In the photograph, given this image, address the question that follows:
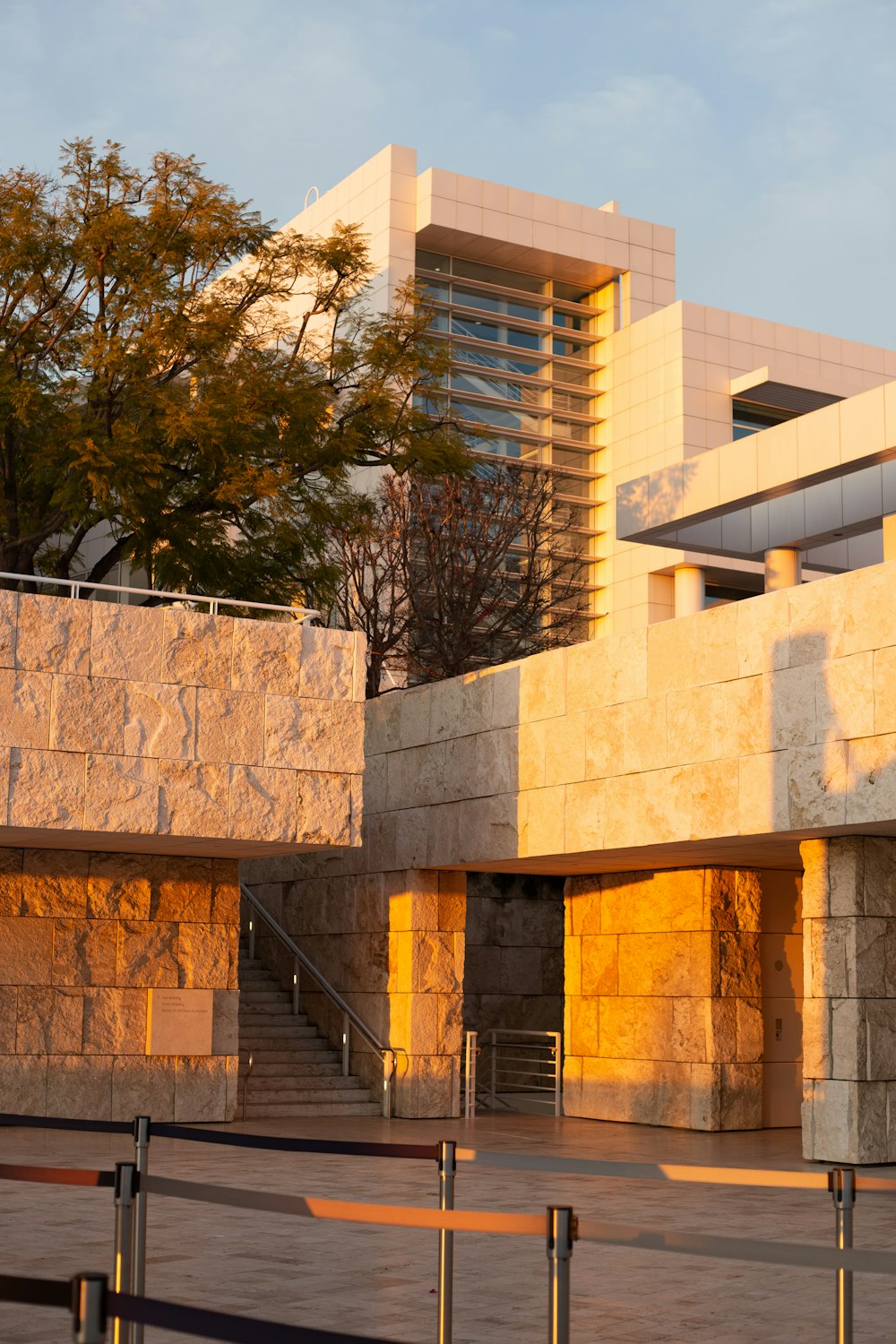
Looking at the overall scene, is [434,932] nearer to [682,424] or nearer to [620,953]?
[620,953]

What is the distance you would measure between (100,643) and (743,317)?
47.8 m

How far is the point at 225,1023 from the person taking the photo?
67.9 feet

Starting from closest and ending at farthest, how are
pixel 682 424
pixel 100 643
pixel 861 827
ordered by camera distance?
pixel 861 827 < pixel 100 643 < pixel 682 424

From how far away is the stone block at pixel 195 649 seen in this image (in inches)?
715

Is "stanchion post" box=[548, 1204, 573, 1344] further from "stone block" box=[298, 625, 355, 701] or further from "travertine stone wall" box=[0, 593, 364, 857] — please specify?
"stone block" box=[298, 625, 355, 701]

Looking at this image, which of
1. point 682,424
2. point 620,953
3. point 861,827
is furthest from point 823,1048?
point 682,424

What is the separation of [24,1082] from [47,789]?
13.7 ft

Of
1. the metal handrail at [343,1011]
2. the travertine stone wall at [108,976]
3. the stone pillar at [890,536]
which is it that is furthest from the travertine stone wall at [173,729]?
the stone pillar at [890,536]

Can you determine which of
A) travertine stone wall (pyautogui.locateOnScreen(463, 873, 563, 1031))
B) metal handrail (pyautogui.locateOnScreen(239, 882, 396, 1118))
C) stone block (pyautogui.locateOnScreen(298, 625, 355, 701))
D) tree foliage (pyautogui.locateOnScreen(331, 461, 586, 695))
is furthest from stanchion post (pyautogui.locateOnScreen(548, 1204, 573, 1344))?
tree foliage (pyautogui.locateOnScreen(331, 461, 586, 695))

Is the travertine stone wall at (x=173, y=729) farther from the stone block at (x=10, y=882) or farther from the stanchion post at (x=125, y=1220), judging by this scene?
the stanchion post at (x=125, y=1220)

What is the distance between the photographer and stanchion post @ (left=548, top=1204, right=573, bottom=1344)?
17.9ft

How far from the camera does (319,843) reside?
62.1 ft

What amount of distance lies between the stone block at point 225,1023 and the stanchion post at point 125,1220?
13916 mm

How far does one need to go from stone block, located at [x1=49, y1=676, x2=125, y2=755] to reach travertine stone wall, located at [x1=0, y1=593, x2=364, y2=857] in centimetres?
1
